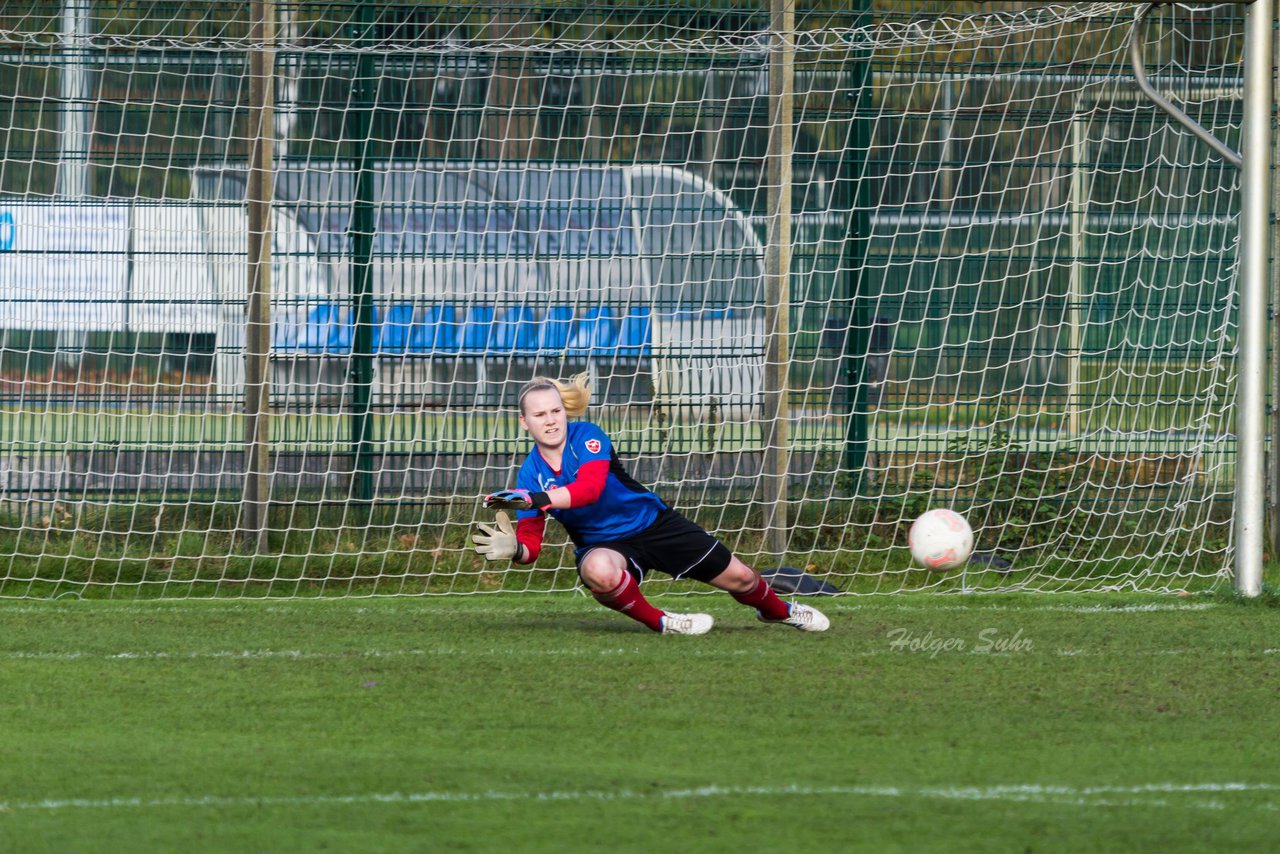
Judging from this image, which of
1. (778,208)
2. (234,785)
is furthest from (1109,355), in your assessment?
(234,785)

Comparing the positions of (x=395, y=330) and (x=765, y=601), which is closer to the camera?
(x=765, y=601)

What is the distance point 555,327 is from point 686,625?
8.59ft

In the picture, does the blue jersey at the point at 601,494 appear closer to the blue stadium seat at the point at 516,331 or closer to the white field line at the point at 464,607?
the white field line at the point at 464,607

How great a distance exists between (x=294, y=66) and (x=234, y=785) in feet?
17.6

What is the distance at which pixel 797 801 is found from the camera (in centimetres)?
379

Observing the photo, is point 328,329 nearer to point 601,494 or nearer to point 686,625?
point 601,494

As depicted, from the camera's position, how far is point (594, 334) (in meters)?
8.56

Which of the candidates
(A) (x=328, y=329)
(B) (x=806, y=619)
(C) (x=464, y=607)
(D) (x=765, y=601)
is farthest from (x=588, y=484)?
(A) (x=328, y=329)

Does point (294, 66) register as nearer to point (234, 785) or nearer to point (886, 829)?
point (234, 785)

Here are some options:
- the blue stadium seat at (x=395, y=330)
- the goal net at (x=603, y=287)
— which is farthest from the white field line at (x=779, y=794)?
the blue stadium seat at (x=395, y=330)

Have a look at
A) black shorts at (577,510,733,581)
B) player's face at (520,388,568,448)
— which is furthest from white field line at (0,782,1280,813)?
player's face at (520,388,568,448)

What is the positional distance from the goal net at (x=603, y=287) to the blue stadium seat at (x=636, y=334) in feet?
0.05

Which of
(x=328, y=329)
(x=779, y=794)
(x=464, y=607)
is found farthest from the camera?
(x=328, y=329)

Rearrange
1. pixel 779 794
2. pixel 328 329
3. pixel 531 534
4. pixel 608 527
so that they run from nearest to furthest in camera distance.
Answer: pixel 779 794 → pixel 531 534 → pixel 608 527 → pixel 328 329
